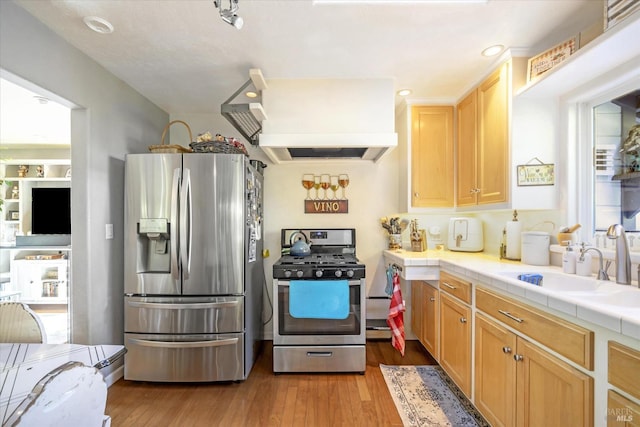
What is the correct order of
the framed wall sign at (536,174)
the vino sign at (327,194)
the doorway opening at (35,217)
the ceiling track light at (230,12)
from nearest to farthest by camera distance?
the ceiling track light at (230,12)
the framed wall sign at (536,174)
the vino sign at (327,194)
the doorway opening at (35,217)

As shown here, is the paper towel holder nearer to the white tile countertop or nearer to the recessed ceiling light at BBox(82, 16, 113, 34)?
the white tile countertop

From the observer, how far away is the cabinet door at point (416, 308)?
2.59m

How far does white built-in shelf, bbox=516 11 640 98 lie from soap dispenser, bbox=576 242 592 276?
952 millimetres

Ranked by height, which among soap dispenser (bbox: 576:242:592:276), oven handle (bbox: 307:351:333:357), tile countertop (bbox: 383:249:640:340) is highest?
soap dispenser (bbox: 576:242:592:276)

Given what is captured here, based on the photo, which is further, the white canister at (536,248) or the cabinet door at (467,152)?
the cabinet door at (467,152)

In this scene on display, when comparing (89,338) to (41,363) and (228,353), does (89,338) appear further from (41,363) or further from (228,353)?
(41,363)

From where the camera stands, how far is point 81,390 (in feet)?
2.32

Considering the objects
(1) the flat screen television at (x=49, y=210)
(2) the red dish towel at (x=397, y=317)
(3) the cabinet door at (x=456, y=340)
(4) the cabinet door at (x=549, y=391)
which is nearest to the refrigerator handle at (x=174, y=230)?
(2) the red dish towel at (x=397, y=317)

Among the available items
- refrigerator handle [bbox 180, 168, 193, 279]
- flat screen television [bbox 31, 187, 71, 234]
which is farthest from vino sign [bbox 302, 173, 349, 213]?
flat screen television [bbox 31, 187, 71, 234]

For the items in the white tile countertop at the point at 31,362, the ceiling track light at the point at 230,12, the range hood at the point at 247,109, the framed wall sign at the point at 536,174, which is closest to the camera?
the white tile countertop at the point at 31,362

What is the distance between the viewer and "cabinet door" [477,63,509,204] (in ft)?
6.22

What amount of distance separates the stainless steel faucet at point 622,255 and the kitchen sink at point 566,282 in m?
0.09

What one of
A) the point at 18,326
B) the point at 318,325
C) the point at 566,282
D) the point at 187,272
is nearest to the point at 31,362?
the point at 18,326

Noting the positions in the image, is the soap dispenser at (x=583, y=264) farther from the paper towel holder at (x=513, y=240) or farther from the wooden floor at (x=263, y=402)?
the wooden floor at (x=263, y=402)
